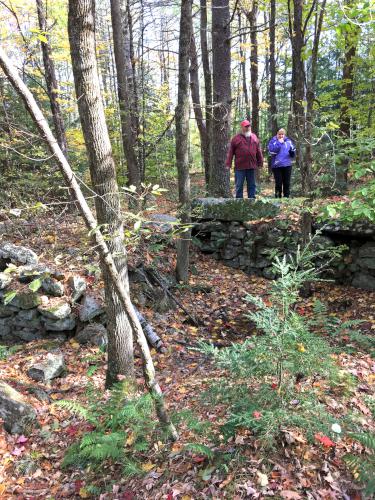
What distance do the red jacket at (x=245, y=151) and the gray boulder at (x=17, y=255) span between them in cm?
457

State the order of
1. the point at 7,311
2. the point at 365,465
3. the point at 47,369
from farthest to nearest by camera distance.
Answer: the point at 7,311 → the point at 47,369 → the point at 365,465

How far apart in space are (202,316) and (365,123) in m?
10.8

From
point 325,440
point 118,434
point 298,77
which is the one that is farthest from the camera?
point 298,77

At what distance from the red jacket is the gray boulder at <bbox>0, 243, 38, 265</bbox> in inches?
180

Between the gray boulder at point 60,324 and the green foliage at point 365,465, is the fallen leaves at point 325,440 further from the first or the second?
the gray boulder at point 60,324

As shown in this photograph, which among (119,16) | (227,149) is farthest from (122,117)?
(227,149)

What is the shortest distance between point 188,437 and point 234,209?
5.63 m

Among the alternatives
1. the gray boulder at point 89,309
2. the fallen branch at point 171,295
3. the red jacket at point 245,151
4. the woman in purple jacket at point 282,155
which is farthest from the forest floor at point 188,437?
the red jacket at point 245,151

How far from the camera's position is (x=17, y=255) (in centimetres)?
623

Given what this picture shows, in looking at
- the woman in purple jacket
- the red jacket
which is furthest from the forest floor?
the red jacket

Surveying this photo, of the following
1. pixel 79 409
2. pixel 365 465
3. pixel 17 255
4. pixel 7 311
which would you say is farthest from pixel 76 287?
pixel 365 465

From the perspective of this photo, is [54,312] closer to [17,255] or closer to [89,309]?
[89,309]

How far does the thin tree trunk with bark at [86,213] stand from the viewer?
244 centimetres

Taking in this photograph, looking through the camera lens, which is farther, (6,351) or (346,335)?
(6,351)
